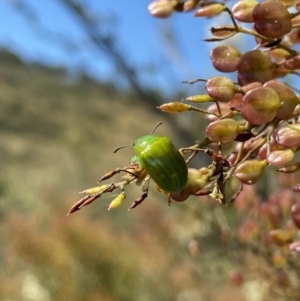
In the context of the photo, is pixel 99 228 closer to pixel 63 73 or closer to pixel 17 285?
pixel 17 285

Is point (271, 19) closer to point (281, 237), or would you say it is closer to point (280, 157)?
point (280, 157)

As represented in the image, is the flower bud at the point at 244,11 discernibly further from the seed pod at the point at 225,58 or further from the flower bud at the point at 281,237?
the flower bud at the point at 281,237

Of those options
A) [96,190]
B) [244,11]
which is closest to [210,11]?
[244,11]

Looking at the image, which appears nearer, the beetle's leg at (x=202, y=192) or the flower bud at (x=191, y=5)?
the beetle's leg at (x=202, y=192)

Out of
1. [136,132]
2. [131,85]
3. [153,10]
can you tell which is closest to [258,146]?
[153,10]

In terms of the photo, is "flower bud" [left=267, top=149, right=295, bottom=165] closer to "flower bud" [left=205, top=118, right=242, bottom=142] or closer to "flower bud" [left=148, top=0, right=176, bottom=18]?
"flower bud" [left=205, top=118, right=242, bottom=142]

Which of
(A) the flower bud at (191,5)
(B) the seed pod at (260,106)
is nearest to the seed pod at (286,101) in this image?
(B) the seed pod at (260,106)

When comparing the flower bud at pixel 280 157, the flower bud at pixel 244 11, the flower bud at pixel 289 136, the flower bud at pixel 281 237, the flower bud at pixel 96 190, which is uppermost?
the flower bud at pixel 244 11

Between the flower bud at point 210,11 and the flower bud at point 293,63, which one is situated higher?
the flower bud at point 210,11
